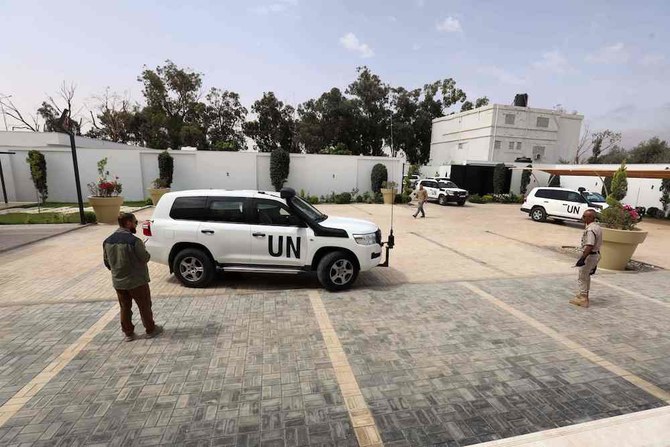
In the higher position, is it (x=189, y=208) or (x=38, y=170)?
(x=38, y=170)

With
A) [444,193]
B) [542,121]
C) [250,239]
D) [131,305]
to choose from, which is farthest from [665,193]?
[131,305]

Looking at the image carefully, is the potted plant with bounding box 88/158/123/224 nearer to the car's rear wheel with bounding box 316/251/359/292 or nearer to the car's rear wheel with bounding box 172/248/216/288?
the car's rear wheel with bounding box 172/248/216/288

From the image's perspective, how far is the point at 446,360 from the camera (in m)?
4.00

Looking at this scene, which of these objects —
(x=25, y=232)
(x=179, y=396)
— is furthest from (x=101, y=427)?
(x=25, y=232)

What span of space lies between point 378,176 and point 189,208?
Result: 61.7 ft

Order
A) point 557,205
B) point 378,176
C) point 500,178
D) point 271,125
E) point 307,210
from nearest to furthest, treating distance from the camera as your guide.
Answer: point 307,210 → point 557,205 → point 378,176 → point 500,178 → point 271,125

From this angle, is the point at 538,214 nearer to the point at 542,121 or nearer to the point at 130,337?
the point at 130,337

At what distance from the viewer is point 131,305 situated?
4.29m

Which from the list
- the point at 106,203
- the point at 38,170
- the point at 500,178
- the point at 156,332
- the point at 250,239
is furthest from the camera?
the point at 500,178

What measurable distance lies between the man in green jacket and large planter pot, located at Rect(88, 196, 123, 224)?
10266 mm

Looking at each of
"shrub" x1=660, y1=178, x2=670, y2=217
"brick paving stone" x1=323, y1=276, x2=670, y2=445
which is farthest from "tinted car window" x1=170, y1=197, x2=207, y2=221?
"shrub" x1=660, y1=178, x2=670, y2=217

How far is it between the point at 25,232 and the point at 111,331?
9.60m

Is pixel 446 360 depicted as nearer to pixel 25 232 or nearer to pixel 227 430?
pixel 227 430

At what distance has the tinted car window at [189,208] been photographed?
6035 mm
